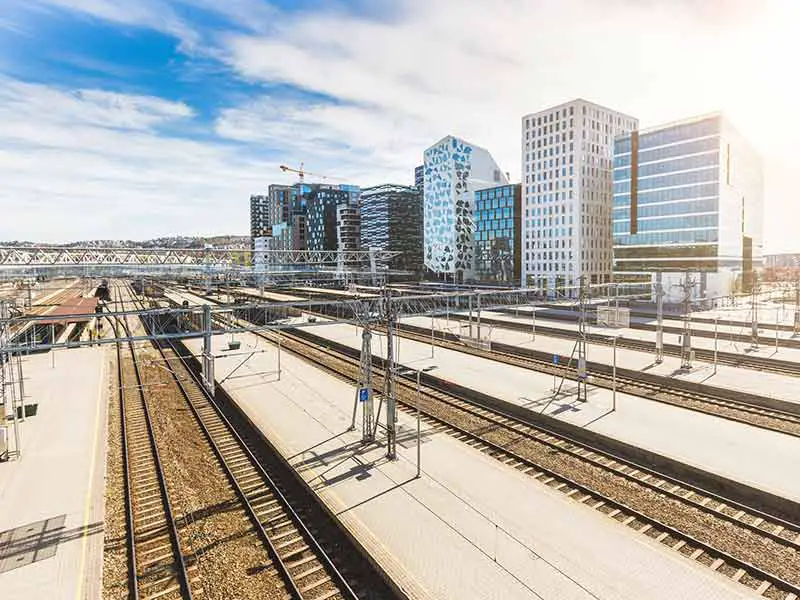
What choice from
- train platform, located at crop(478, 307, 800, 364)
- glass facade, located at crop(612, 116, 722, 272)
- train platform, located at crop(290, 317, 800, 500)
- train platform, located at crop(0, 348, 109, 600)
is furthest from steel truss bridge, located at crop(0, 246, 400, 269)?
glass facade, located at crop(612, 116, 722, 272)

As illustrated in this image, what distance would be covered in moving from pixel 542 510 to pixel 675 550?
326cm

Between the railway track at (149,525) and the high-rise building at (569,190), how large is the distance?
237 feet

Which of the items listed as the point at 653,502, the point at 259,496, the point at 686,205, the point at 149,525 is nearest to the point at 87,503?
the point at 149,525

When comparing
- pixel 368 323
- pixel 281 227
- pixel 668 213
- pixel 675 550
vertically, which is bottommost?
pixel 675 550

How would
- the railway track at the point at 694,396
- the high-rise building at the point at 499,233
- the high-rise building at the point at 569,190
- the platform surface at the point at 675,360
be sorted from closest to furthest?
the railway track at the point at 694,396 < the platform surface at the point at 675,360 < the high-rise building at the point at 569,190 < the high-rise building at the point at 499,233

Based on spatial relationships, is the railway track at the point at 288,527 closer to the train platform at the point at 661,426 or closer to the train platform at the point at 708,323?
the train platform at the point at 661,426

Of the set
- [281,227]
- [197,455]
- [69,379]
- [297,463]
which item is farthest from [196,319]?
[281,227]

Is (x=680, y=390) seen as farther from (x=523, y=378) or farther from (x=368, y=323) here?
(x=368, y=323)

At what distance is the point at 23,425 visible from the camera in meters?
21.7

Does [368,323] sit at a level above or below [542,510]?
above

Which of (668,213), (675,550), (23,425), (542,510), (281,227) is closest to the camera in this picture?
(675,550)

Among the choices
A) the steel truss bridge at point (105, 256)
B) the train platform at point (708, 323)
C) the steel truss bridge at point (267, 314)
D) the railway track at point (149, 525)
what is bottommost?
the railway track at point (149, 525)

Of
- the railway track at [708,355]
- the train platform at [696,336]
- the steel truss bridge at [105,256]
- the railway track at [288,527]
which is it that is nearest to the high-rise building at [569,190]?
the train platform at [696,336]

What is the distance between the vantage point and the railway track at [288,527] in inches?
442
